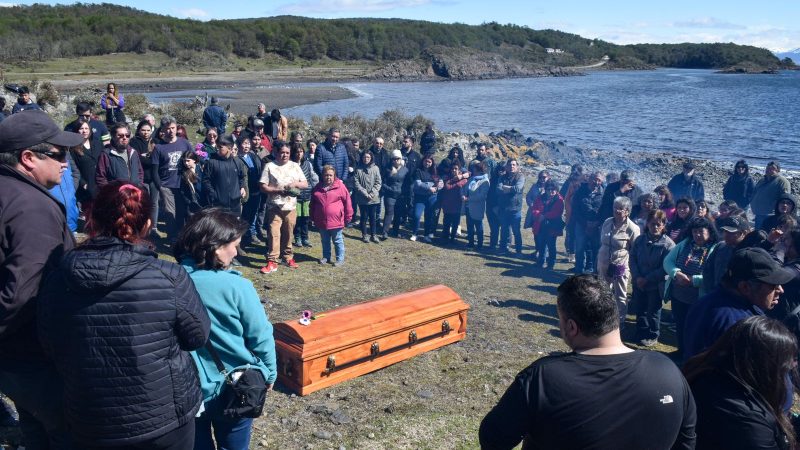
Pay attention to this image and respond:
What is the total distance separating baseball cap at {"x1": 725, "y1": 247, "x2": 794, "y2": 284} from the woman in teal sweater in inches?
122

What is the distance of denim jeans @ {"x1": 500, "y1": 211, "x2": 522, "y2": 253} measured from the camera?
1232cm

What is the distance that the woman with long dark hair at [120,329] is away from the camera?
2.61 metres

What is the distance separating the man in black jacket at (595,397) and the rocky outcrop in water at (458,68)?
300 ft

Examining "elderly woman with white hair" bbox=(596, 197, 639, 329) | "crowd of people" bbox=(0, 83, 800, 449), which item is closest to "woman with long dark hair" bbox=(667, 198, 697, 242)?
"elderly woman with white hair" bbox=(596, 197, 639, 329)

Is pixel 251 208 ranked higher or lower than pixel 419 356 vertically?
higher

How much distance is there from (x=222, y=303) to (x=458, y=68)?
110133 mm

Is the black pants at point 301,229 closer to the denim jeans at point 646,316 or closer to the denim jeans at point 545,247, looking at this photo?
the denim jeans at point 545,247

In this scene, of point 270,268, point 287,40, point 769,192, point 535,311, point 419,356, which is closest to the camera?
point 419,356

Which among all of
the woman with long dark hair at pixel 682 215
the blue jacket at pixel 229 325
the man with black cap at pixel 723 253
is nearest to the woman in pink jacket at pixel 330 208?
the woman with long dark hair at pixel 682 215

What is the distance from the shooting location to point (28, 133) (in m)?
3.15

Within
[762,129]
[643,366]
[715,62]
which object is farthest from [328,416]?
[715,62]

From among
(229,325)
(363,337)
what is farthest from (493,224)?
(229,325)

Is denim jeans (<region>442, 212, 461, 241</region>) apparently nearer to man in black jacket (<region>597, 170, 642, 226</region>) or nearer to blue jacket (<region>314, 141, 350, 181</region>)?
blue jacket (<region>314, 141, 350, 181</region>)

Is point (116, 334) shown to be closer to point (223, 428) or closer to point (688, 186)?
point (223, 428)
